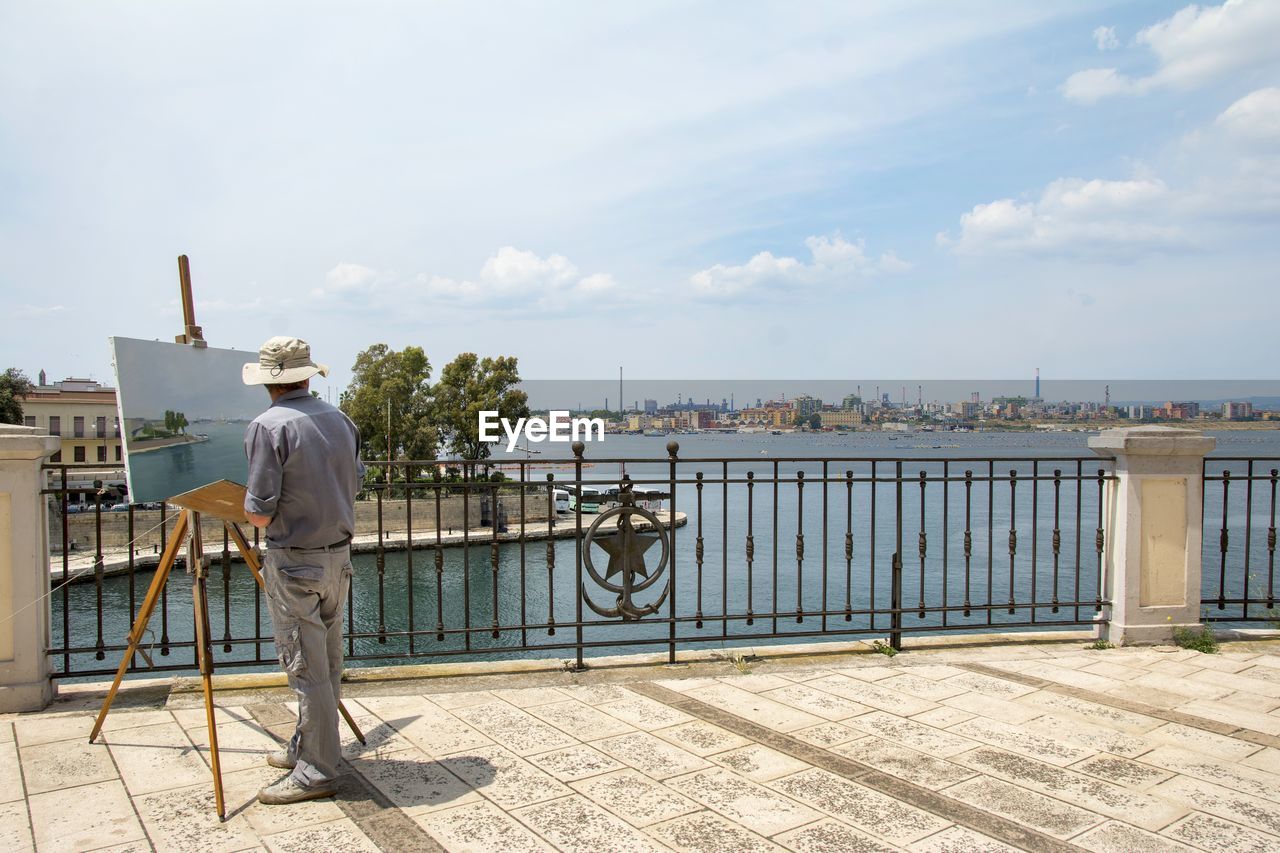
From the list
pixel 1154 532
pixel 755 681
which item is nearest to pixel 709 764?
pixel 755 681

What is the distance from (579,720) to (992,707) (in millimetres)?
2250

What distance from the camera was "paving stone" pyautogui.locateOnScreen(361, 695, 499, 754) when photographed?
414 cm

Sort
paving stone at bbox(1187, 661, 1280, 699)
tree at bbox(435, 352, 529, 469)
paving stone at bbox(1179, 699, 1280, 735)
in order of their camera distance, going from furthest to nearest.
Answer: tree at bbox(435, 352, 529, 469) → paving stone at bbox(1187, 661, 1280, 699) → paving stone at bbox(1179, 699, 1280, 735)

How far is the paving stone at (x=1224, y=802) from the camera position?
3340 mm

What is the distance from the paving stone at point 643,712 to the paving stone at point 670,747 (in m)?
0.09

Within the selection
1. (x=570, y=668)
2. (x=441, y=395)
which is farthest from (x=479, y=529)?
(x=570, y=668)

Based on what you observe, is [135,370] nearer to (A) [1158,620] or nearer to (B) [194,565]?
(B) [194,565]

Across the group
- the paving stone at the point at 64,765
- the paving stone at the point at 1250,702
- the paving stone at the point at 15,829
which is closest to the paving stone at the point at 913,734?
the paving stone at the point at 1250,702

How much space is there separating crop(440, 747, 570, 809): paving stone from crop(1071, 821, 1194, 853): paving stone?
6.56ft

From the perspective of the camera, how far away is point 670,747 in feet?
13.4

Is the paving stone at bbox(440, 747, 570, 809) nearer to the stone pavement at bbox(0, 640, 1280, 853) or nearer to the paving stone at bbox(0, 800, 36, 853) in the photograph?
the stone pavement at bbox(0, 640, 1280, 853)

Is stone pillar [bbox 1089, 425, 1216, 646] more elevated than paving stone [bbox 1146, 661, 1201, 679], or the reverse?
stone pillar [bbox 1089, 425, 1216, 646]

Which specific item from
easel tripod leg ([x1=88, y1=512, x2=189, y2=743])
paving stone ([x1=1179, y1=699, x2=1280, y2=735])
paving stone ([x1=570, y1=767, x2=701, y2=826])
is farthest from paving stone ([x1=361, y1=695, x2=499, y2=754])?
paving stone ([x1=1179, y1=699, x2=1280, y2=735])

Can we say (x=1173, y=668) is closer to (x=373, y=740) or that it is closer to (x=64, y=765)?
Answer: (x=373, y=740)
